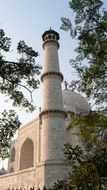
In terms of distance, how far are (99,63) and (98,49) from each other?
0.53 m

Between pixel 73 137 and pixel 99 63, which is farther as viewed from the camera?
pixel 73 137

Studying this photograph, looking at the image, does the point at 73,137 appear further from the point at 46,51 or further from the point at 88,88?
the point at 88,88

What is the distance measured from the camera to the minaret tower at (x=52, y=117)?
18734 millimetres

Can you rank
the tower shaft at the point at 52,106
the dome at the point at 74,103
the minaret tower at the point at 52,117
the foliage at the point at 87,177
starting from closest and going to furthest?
the foliage at the point at 87,177
the minaret tower at the point at 52,117
the tower shaft at the point at 52,106
the dome at the point at 74,103

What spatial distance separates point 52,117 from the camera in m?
20.5

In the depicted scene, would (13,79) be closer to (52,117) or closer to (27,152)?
(52,117)

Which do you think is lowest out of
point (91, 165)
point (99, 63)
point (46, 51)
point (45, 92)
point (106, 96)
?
point (91, 165)

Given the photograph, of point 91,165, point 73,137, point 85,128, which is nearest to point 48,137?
point 73,137

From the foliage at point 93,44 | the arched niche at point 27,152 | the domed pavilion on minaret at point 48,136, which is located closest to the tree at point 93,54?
the foliage at point 93,44

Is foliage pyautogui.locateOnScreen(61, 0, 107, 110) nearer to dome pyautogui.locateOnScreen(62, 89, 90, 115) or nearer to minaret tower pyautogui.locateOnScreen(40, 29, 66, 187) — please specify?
minaret tower pyautogui.locateOnScreen(40, 29, 66, 187)

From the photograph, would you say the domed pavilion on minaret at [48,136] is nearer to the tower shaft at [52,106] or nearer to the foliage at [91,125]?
the tower shaft at [52,106]

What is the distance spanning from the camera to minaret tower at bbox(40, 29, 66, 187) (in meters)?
18.7

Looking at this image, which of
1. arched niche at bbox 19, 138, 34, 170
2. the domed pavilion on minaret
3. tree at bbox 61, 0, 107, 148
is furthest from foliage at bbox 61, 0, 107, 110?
arched niche at bbox 19, 138, 34, 170

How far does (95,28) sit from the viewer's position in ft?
29.4
